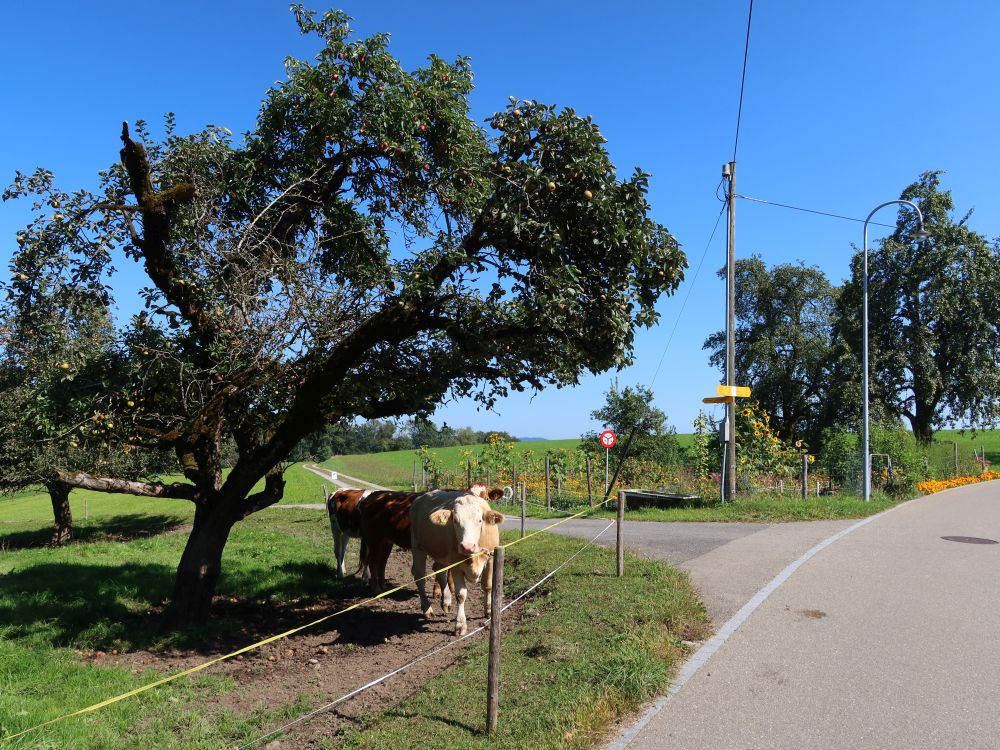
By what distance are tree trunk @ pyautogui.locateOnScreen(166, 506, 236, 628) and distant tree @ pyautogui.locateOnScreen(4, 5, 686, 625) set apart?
3 centimetres

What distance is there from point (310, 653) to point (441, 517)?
2.29 meters

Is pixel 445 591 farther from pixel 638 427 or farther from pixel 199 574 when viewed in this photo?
pixel 638 427

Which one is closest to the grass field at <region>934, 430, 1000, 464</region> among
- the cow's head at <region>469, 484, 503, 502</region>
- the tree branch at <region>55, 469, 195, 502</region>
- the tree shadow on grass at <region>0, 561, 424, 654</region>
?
the cow's head at <region>469, 484, 503, 502</region>

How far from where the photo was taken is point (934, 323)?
35594 mm

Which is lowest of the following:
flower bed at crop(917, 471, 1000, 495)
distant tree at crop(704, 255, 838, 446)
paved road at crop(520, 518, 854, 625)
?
paved road at crop(520, 518, 854, 625)

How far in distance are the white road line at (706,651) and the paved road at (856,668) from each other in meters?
0.06

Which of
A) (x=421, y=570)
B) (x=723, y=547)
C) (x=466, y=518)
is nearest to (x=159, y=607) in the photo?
(x=421, y=570)

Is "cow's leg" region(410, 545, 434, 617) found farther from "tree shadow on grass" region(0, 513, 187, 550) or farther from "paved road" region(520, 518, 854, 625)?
"tree shadow on grass" region(0, 513, 187, 550)

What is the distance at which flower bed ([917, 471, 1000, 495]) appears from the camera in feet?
77.4

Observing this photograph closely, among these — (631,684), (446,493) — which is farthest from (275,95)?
(631,684)

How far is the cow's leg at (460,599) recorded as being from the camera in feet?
27.0

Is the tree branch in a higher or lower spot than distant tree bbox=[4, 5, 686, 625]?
lower

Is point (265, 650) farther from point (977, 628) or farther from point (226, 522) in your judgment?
point (977, 628)

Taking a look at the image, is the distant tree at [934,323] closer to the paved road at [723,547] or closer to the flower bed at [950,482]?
the flower bed at [950,482]
